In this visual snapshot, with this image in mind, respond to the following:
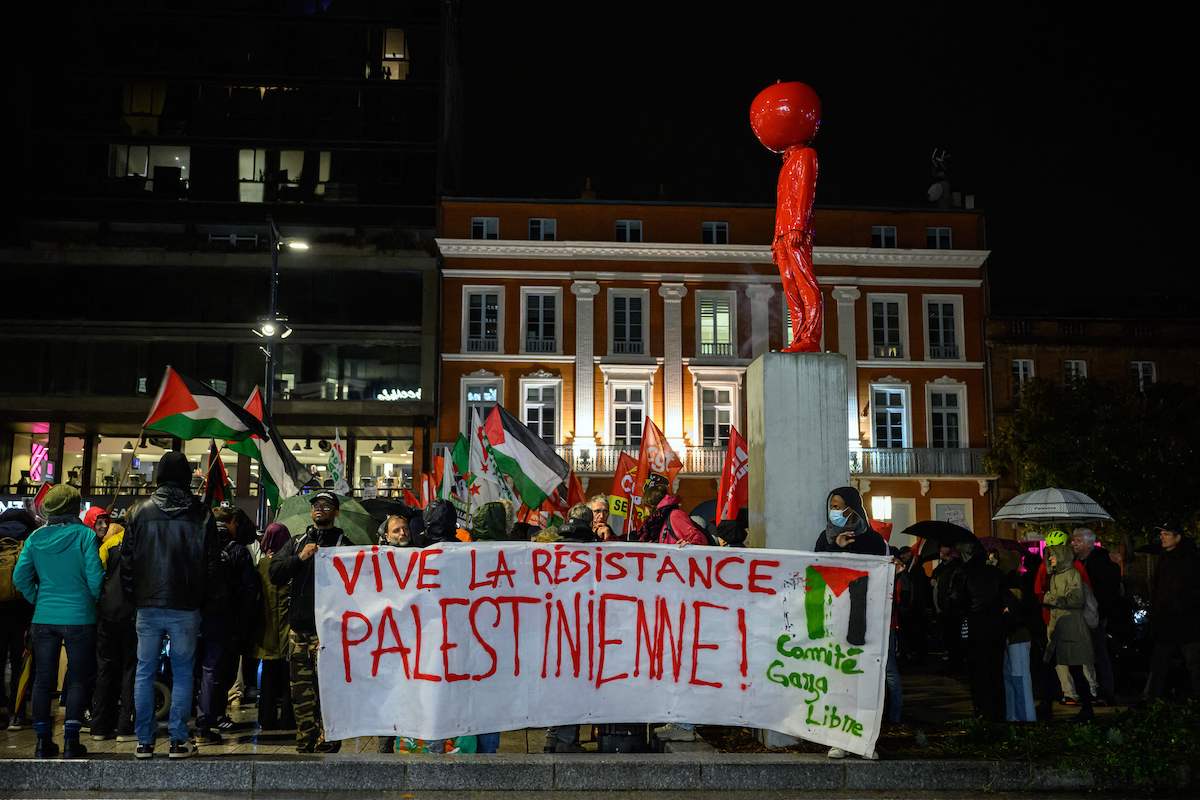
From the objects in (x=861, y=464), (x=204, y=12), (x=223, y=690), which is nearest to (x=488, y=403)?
(x=861, y=464)

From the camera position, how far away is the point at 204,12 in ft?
139

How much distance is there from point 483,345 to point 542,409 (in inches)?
127

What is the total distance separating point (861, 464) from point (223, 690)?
1282 inches

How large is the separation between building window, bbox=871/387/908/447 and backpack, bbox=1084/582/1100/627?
2954cm

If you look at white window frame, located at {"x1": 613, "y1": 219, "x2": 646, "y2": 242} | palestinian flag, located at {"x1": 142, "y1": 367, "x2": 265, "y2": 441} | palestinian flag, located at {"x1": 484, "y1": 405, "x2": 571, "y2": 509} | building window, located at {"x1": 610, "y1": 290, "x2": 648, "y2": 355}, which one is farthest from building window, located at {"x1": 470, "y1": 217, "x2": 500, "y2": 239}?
palestinian flag, located at {"x1": 142, "y1": 367, "x2": 265, "y2": 441}

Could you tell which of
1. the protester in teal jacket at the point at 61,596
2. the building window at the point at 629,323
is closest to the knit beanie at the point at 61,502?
the protester in teal jacket at the point at 61,596

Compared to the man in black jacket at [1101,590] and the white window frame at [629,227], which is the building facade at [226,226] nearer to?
the white window frame at [629,227]

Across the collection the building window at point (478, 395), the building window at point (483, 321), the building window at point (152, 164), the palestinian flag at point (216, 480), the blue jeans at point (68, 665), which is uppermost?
the building window at point (152, 164)

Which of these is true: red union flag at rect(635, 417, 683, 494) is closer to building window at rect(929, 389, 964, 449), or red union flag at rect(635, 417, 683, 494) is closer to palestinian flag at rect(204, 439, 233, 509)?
palestinian flag at rect(204, 439, 233, 509)

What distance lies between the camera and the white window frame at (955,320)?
133 feet

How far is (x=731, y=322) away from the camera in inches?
1577

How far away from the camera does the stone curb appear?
23.7 feet

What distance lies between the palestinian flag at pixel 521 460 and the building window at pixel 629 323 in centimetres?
2336

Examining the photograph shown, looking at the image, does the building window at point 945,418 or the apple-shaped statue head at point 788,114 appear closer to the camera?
the apple-shaped statue head at point 788,114
